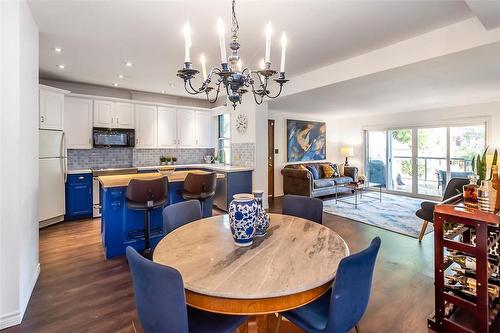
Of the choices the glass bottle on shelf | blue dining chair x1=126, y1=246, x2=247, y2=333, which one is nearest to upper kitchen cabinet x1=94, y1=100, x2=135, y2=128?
blue dining chair x1=126, y1=246, x2=247, y2=333

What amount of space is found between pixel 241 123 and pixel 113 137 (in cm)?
265

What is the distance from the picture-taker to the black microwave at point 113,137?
4.92 m

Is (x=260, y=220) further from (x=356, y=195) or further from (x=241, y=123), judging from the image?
(x=356, y=195)

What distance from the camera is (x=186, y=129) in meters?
6.12

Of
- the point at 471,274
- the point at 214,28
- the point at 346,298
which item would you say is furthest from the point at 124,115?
the point at 471,274

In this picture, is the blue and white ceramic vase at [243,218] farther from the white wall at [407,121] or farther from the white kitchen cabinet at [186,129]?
the white wall at [407,121]

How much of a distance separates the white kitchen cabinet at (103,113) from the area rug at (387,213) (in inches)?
189

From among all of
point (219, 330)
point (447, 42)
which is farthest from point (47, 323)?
point (447, 42)

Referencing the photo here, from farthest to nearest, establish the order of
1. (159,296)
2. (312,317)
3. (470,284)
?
(470,284), (312,317), (159,296)

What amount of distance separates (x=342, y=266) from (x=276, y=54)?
2.93m

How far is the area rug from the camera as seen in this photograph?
13.3 feet

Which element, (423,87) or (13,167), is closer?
(13,167)

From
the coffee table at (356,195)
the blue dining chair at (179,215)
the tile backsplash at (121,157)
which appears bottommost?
the coffee table at (356,195)

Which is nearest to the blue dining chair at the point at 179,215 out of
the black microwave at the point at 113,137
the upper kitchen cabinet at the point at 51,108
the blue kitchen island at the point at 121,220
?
the blue kitchen island at the point at 121,220
